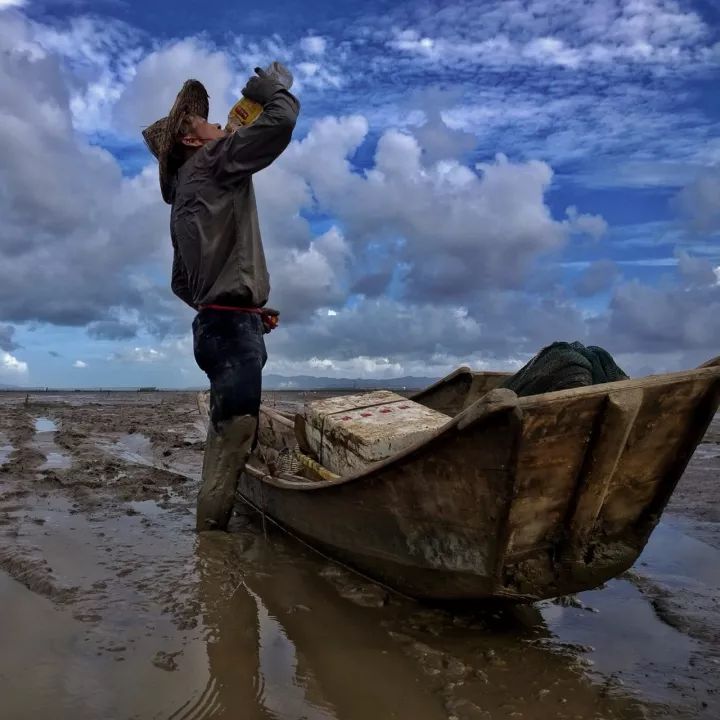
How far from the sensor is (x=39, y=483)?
668 cm

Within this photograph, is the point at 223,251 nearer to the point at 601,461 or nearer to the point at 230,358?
the point at 230,358

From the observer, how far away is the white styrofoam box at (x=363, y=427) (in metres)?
4.06

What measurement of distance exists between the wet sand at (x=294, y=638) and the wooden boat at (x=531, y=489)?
31 cm

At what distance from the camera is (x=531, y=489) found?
2.84 metres

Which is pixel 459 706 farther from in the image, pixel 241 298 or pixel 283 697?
pixel 241 298

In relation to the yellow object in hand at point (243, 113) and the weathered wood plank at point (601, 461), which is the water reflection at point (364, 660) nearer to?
the weathered wood plank at point (601, 461)

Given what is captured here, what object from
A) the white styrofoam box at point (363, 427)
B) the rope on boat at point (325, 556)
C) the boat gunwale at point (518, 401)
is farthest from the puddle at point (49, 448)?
the boat gunwale at point (518, 401)

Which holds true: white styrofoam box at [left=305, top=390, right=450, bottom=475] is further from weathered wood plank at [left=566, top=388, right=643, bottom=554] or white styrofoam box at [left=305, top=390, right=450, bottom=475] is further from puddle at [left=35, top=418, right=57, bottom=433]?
puddle at [left=35, top=418, right=57, bottom=433]

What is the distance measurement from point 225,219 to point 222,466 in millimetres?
1819

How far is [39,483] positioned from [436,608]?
494 centimetres

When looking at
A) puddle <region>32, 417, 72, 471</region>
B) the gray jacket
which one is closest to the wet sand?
the gray jacket

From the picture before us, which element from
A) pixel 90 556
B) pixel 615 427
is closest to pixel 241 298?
pixel 90 556

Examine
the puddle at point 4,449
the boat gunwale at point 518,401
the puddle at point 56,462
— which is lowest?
the puddle at point 56,462

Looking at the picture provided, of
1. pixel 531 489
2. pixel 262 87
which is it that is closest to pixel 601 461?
pixel 531 489
